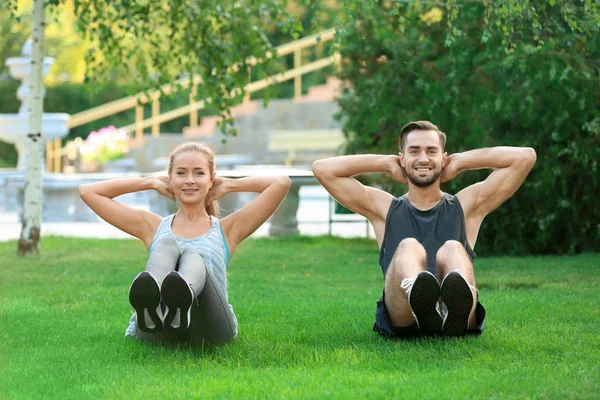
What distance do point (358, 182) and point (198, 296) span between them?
3.85 ft

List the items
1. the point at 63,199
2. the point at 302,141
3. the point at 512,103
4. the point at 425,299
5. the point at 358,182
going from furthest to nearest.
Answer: the point at 302,141
the point at 63,199
the point at 512,103
the point at 358,182
the point at 425,299

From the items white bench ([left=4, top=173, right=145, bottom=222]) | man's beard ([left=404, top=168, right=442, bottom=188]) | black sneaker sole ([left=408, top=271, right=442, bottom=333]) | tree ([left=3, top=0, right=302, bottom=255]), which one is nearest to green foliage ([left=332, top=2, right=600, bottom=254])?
tree ([left=3, top=0, right=302, bottom=255])

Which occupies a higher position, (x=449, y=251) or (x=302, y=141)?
(x=302, y=141)

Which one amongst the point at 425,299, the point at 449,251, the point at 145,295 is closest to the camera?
the point at 145,295

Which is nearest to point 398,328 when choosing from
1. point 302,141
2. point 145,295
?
point 145,295

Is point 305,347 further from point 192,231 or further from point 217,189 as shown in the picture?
point 217,189

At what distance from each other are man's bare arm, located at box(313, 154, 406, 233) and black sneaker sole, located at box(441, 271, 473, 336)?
72cm

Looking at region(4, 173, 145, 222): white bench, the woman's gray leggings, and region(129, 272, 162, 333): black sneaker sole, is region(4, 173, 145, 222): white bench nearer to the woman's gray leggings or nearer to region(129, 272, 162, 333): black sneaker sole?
the woman's gray leggings

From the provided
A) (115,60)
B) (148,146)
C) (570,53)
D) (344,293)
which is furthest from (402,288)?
(148,146)

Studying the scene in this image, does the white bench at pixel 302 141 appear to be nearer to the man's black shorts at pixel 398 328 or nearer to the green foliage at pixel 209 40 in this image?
the green foliage at pixel 209 40

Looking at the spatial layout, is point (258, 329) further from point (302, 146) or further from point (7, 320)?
point (302, 146)

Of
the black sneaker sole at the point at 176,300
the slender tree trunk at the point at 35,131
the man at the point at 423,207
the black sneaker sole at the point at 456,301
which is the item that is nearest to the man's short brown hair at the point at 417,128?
the man at the point at 423,207

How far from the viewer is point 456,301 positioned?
14.9ft

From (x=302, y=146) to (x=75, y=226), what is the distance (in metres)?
5.69
